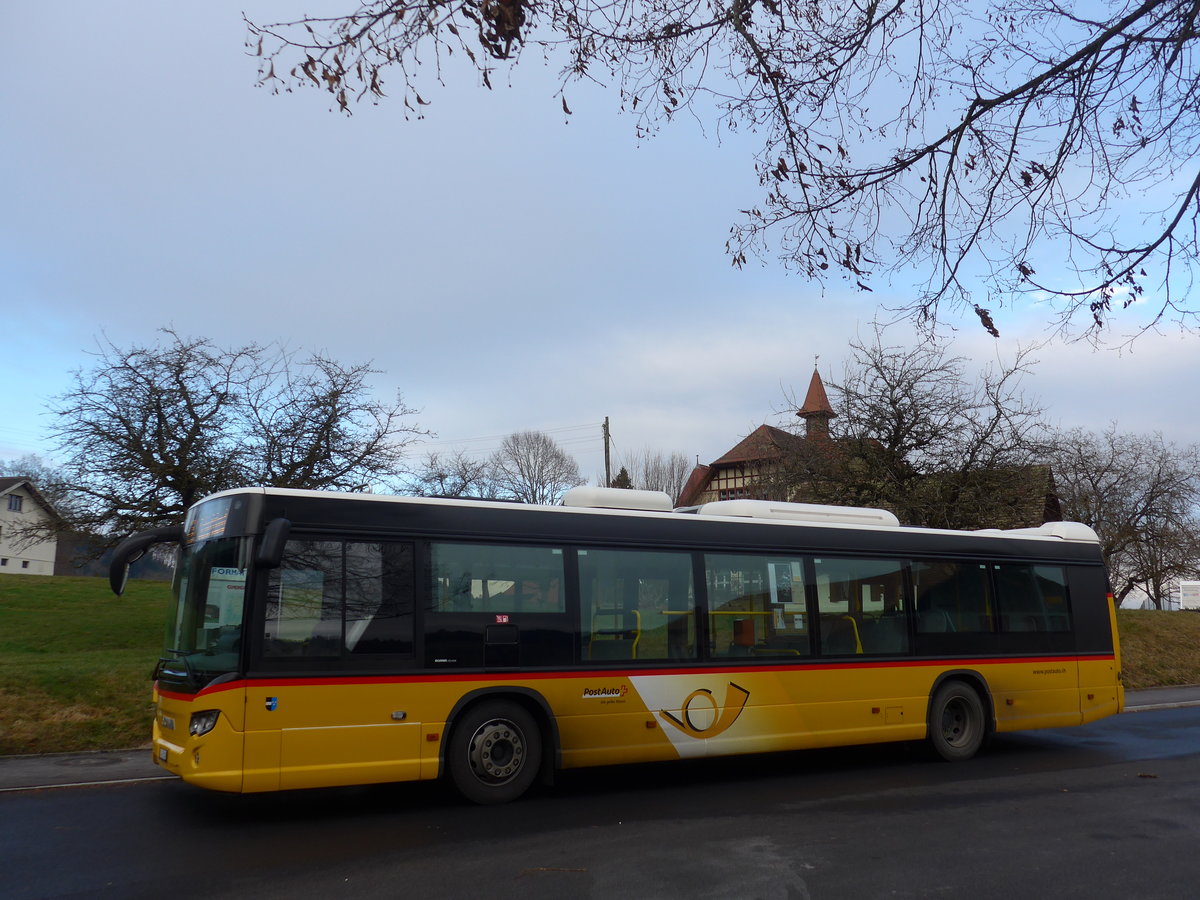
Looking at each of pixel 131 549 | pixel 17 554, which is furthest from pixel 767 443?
pixel 17 554

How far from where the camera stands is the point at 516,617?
29.3 ft

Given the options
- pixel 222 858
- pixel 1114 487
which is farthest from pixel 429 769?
pixel 1114 487

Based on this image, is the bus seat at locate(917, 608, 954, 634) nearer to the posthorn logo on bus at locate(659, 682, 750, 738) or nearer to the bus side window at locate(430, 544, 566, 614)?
the posthorn logo on bus at locate(659, 682, 750, 738)

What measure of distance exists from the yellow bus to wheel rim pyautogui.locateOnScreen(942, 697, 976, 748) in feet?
0.09

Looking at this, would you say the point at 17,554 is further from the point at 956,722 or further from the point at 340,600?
the point at 956,722

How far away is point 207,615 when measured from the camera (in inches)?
318

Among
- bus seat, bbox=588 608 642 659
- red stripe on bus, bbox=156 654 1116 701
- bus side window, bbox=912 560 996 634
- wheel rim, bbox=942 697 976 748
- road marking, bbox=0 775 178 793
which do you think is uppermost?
bus side window, bbox=912 560 996 634

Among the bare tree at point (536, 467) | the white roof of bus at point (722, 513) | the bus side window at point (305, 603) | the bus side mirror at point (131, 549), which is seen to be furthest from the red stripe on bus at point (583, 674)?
the bare tree at point (536, 467)

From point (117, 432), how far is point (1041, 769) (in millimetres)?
17660

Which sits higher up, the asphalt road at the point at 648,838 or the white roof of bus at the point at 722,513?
the white roof of bus at the point at 722,513

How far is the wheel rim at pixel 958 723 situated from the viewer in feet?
38.3

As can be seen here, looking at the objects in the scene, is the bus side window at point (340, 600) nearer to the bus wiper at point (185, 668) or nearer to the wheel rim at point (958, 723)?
the bus wiper at point (185, 668)

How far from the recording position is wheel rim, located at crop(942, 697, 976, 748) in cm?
1167

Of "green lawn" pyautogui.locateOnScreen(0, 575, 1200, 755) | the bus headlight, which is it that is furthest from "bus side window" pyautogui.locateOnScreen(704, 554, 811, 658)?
"green lawn" pyautogui.locateOnScreen(0, 575, 1200, 755)
